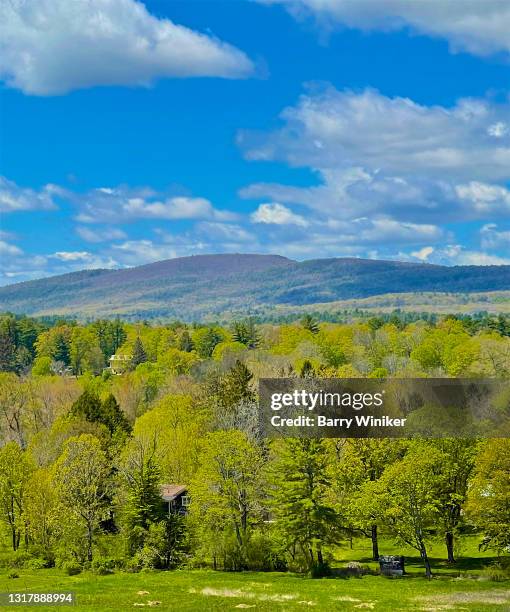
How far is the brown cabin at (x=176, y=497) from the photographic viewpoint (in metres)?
67.7

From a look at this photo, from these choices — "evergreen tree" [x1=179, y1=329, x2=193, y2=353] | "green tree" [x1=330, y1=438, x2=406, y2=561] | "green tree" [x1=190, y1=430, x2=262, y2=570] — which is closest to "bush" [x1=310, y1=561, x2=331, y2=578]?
"green tree" [x1=330, y1=438, x2=406, y2=561]

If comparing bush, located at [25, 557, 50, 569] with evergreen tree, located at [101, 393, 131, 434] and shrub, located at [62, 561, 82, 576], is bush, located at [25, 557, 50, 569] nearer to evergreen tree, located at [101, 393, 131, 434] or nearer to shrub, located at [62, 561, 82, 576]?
shrub, located at [62, 561, 82, 576]

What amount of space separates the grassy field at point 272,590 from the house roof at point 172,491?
13.7 m

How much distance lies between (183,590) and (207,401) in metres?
43.2

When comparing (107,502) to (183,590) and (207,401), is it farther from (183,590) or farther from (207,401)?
(207,401)

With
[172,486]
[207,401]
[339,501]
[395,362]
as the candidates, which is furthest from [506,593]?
[395,362]

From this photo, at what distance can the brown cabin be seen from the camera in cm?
6769

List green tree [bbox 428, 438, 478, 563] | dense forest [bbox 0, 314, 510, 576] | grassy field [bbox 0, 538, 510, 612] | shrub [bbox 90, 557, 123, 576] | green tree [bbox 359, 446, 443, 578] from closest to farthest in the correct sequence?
grassy field [bbox 0, 538, 510, 612], green tree [bbox 359, 446, 443, 578], dense forest [bbox 0, 314, 510, 576], shrub [bbox 90, 557, 123, 576], green tree [bbox 428, 438, 478, 563]

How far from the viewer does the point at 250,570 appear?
55656 millimetres

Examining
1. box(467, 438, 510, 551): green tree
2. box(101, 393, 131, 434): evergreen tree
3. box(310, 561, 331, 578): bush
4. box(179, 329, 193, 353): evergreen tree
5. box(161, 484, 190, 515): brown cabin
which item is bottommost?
box(310, 561, 331, 578): bush

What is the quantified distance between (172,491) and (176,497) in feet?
3.02

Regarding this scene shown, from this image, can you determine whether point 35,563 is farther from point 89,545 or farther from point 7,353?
point 7,353

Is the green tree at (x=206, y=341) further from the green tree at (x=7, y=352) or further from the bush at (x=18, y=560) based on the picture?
the bush at (x=18, y=560)

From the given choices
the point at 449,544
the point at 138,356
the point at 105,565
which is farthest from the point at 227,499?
the point at 138,356
